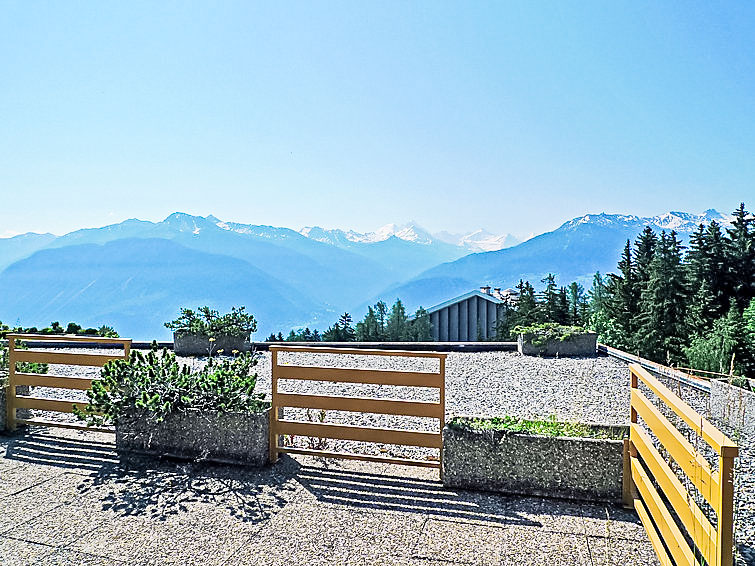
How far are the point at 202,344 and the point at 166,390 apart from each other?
6.78 meters

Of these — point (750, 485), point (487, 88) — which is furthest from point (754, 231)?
point (750, 485)

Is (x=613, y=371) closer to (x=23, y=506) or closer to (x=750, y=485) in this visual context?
(x=750, y=485)

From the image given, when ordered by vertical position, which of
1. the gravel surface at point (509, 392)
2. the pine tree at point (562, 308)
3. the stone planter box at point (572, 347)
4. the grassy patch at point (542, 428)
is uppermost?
the pine tree at point (562, 308)

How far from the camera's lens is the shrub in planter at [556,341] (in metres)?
10.7

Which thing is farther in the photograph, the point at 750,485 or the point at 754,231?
the point at 754,231

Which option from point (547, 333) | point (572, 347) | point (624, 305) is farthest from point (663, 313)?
point (547, 333)

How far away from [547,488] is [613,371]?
20.3 ft

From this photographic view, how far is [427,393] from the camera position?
7.27 m

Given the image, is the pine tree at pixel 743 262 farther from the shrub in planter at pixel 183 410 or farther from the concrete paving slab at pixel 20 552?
the concrete paving slab at pixel 20 552

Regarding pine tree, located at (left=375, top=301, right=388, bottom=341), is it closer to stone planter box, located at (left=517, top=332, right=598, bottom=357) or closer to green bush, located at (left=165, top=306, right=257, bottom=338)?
green bush, located at (left=165, top=306, right=257, bottom=338)

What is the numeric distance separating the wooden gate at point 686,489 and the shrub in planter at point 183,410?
2.69 meters

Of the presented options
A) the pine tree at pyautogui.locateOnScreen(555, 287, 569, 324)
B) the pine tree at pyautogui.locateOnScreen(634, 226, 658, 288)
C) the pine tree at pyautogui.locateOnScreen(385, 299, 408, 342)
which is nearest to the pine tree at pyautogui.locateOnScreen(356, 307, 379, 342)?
the pine tree at pyautogui.locateOnScreen(385, 299, 408, 342)

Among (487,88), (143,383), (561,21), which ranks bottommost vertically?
(143,383)

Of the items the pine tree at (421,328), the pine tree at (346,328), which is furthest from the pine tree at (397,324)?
the pine tree at (346,328)
